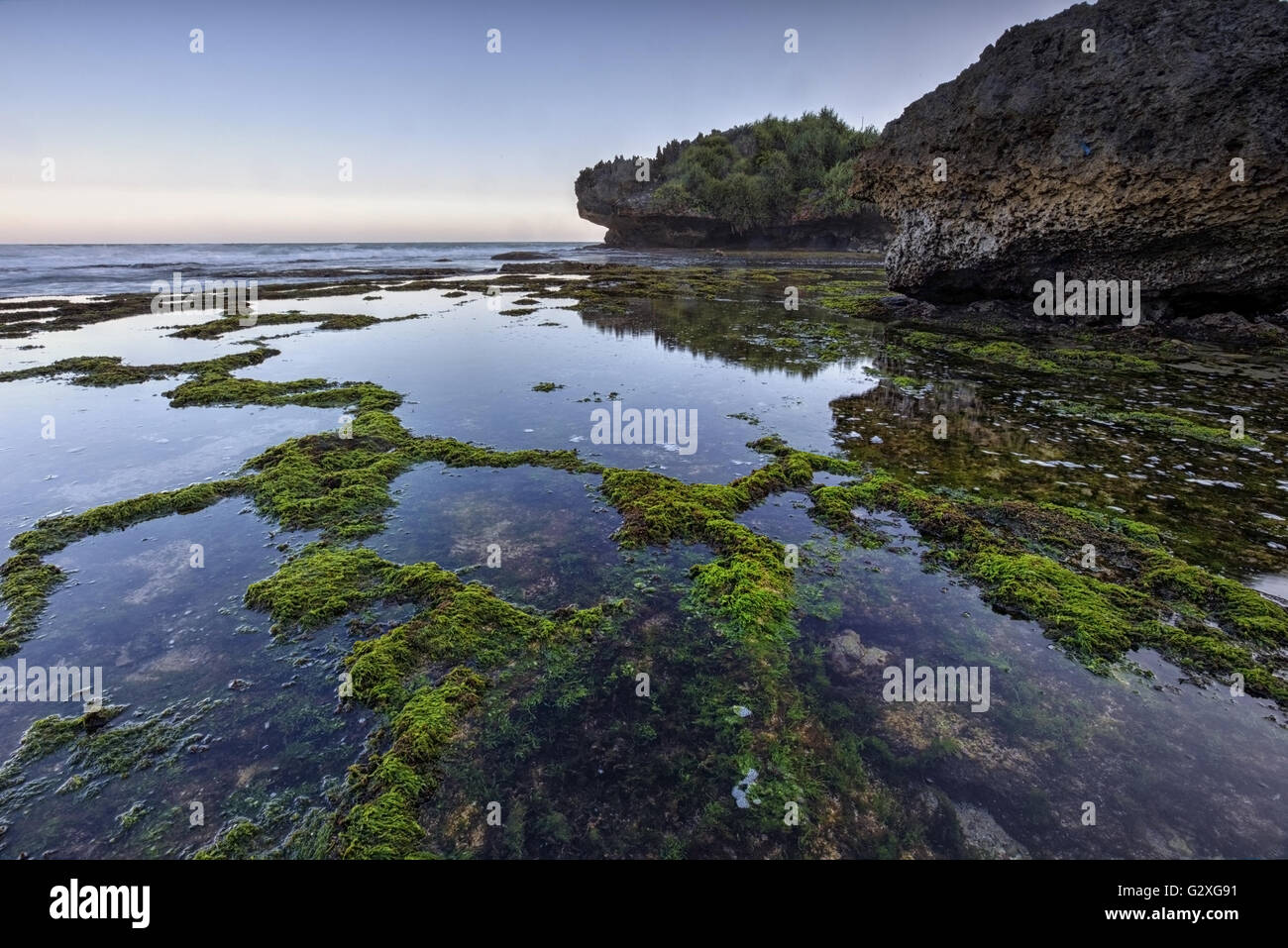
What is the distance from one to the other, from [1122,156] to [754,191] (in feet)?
304

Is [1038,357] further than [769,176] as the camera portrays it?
No

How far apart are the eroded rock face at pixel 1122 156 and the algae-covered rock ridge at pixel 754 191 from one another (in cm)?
7882

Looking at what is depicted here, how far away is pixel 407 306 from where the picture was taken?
3441 centimetres

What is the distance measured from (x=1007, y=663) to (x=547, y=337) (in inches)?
847

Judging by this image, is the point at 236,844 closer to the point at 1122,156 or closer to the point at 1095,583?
the point at 1095,583

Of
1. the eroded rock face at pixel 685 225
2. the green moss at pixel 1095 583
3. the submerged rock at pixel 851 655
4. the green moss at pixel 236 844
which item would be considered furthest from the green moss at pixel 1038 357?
the eroded rock face at pixel 685 225

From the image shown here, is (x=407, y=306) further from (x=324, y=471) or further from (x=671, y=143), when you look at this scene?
(x=671, y=143)

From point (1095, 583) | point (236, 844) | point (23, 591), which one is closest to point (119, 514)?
point (23, 591)

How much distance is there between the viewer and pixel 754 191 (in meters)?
101

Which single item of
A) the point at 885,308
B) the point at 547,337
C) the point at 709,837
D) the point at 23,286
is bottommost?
the point at 709,837

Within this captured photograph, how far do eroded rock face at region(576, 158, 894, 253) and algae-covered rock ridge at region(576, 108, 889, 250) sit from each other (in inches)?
8.0

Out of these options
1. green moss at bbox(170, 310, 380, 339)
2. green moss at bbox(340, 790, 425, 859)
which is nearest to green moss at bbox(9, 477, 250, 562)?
green moss at bbox(340, 790, 425, 859)
